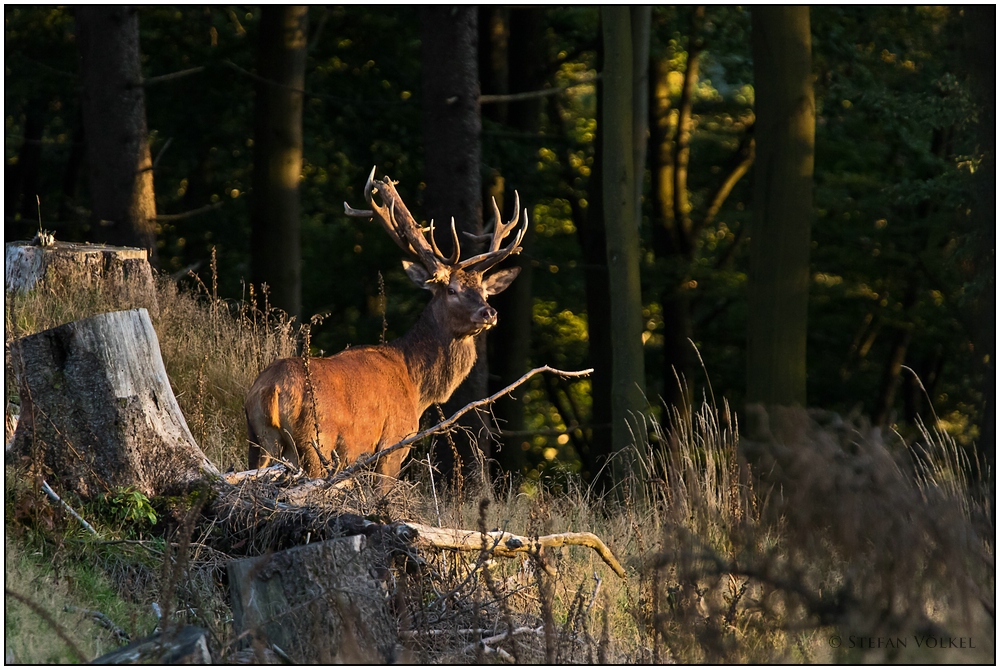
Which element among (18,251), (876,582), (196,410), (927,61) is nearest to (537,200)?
(927,61)

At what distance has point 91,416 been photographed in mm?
5566

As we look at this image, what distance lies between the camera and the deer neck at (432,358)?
790 centimetres

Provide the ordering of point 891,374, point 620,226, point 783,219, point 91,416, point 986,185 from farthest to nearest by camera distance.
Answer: point 891,374, point 783,219, point 620,226, point 986,185, point 91,416

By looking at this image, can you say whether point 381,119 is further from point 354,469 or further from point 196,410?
point 354,469

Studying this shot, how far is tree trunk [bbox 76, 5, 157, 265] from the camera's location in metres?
Result: 11.7

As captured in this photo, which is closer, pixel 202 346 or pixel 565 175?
pixel 202 346

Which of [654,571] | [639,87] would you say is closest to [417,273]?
[654,571]

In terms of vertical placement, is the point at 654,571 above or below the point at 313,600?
above

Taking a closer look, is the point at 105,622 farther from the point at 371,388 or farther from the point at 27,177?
the point at 27,177

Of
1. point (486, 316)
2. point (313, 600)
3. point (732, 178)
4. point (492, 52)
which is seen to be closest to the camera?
point (313, 600)

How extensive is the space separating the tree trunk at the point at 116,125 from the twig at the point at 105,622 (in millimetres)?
7477

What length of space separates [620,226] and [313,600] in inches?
228

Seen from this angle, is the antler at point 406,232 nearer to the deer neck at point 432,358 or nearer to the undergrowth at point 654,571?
the deer neck at point 432,358

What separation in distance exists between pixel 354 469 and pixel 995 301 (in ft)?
12.3
